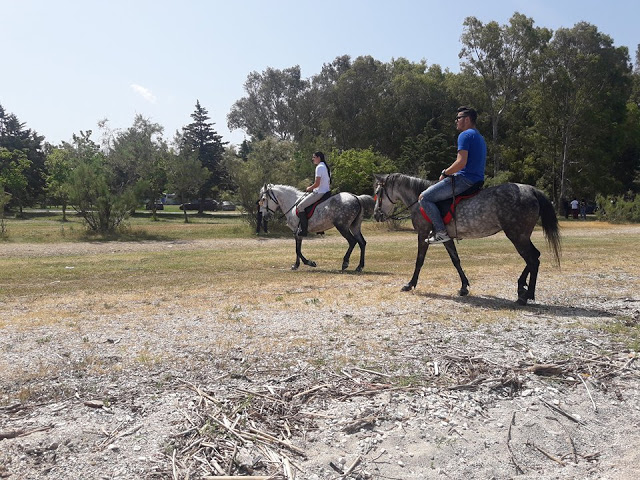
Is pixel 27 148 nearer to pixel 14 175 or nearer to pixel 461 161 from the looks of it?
pixel 14 175

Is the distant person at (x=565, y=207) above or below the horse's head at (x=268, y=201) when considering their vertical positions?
above

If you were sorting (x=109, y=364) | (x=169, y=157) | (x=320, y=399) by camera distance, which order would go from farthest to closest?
(x=169, y=157)
(x=109, y=364)
(x=320, y=399)

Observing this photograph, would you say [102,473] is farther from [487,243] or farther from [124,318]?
[487,243]

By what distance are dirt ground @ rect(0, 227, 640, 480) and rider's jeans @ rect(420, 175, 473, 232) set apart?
1.94 m

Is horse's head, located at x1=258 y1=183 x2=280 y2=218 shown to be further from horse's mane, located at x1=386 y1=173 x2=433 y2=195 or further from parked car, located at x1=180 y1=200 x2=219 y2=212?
parked car, located at x1=180 y1=200 x2=219 y2=212

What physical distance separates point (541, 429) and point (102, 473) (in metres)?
3.61

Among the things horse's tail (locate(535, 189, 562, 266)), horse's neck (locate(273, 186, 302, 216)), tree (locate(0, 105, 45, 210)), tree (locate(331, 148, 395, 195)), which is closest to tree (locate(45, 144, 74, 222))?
tree (locate(0, 105, 45, 210))

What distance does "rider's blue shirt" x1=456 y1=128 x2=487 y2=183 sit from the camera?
8.73m

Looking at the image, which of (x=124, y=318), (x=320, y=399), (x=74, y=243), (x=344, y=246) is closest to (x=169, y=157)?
(x=74, y=243)

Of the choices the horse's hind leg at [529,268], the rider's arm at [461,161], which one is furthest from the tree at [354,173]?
the horse's hind leg at [529,268]

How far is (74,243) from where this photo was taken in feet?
79.2

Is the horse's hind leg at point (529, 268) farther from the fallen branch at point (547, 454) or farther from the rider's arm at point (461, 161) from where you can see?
the fallen branch at point (547, 454)

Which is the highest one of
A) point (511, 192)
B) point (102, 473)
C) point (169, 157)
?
point (169, 157)

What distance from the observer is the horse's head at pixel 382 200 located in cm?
1100
